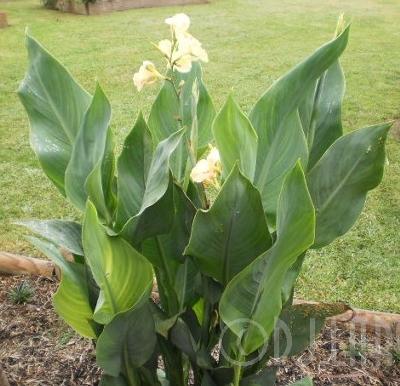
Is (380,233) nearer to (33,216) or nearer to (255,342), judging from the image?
(33,216)

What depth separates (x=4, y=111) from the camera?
410 cm

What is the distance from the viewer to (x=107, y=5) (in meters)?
8.08

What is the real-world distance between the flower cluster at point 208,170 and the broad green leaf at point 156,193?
0.05 meters

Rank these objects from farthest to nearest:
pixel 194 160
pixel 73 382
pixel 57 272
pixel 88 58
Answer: pixel 88 58
pixel 57 272
pixel 73 382
pixel 194 160

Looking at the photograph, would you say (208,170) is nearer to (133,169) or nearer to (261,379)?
(133,169)

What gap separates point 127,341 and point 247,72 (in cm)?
425

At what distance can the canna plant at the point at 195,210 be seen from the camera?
3.06 feet

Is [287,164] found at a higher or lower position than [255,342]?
higher

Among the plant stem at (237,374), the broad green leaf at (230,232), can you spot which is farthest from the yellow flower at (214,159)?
the plant stem at (237,374)

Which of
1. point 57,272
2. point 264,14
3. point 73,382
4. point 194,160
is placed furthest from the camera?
point 264,14

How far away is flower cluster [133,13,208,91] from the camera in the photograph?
0.98 m

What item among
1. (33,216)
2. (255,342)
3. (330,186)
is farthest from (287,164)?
(33,216)

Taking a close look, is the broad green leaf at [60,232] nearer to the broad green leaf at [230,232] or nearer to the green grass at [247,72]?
the broad green leaf at [230,232]

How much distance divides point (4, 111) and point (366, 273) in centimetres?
278
